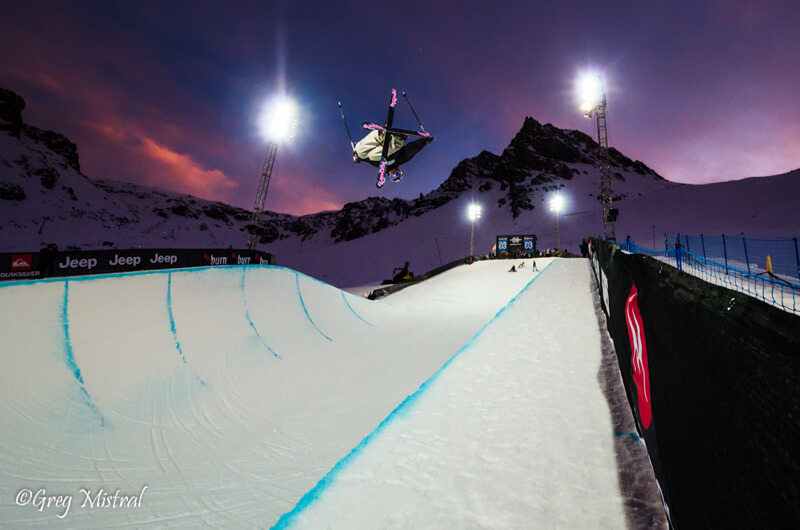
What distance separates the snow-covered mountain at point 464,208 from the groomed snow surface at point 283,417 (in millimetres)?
53221

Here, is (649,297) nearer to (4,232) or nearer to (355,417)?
(355,417)

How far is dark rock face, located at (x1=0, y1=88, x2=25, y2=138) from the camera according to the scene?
75.6 m

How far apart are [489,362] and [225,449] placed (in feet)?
12.6

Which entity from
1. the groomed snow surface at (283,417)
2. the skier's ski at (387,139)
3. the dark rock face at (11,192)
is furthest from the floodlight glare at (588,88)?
the dark rock face at (11,192)

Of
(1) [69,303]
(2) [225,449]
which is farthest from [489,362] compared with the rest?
(1) [69,303]

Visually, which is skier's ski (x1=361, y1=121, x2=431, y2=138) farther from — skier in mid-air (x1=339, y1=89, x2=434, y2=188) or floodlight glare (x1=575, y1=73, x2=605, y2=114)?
floodlight glare (x1=575, y1=73, x2=605, y2=114)

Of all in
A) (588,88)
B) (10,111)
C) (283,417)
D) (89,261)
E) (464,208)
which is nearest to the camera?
(283,417)

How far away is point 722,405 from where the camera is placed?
1033 mm

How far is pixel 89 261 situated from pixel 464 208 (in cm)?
9012

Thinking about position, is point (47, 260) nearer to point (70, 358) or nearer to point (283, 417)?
point (70, 358)

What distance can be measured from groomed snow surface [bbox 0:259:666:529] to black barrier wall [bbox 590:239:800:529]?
60 centimetres

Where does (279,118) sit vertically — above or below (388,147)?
above

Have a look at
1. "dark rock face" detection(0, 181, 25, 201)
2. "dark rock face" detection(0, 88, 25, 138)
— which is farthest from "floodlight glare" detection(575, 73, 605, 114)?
"dark rock face" detection(0, 88, 25, 138)

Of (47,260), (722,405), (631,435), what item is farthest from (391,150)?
(47,260)
